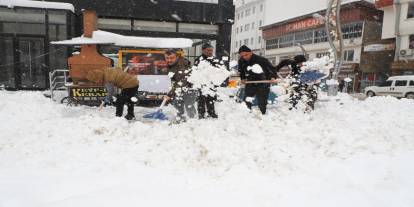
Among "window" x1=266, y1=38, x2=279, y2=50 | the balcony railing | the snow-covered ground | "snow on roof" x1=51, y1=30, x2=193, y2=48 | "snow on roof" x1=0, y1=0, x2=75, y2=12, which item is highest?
the balcony railing

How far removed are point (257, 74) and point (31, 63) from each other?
10714 mm

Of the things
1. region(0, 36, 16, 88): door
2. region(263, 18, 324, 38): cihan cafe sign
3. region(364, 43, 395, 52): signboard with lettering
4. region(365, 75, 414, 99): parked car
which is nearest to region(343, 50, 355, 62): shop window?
region(364, 43, 395, 52): signboard with lettering

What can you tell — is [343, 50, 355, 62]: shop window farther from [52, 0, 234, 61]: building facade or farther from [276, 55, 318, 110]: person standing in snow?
[276, 55, 318, 110]: person standing in snow

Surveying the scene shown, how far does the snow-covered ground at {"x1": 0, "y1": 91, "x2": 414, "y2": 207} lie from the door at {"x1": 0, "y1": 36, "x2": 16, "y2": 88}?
8302 millimetres

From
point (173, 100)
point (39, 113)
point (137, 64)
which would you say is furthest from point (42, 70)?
point (173, 100)

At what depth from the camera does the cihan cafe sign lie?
34.1 metres

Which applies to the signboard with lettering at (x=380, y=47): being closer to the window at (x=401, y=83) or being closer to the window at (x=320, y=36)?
the window at (x=320, y=36)

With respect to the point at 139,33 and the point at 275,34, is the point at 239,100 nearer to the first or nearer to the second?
the point at 139,33

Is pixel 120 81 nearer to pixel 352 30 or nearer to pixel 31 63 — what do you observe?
pixel 31 63

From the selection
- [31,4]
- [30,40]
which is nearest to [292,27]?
[31,4]

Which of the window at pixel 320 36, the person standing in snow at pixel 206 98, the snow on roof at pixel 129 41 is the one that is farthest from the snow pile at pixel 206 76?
the window at pixel 320 36

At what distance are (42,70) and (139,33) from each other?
5.19m

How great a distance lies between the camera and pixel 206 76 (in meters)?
6.61

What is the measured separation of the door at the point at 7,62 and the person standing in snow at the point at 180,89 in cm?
981
